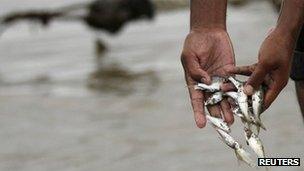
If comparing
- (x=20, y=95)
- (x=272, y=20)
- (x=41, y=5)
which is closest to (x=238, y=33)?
(x=272, y=20)

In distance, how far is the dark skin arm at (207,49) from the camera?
101 inches

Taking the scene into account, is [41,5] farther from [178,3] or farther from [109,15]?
[109,15]

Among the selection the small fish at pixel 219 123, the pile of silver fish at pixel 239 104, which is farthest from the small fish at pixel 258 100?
the small fish at pixel 219 123

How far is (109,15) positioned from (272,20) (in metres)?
2.68

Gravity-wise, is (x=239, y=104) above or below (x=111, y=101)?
above

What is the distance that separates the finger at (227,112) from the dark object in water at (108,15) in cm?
953

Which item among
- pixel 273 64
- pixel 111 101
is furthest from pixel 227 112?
pixel 111 101

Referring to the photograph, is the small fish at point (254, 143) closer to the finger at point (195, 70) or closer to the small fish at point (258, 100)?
the small fish at point (258, 100)

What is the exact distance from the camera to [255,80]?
2473 millimetres

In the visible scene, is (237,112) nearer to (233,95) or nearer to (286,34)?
(233,95)

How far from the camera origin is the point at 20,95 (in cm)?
801

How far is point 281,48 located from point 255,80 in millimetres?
128

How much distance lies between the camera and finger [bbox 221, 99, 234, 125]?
8.39 ft

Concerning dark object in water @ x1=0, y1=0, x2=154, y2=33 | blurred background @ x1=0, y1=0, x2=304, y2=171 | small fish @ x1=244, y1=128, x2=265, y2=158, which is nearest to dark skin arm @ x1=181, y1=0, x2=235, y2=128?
small fish @ x1=244, y1=128, x2=265, y2=158
